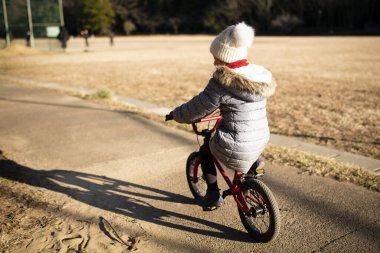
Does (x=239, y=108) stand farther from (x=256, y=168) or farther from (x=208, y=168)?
(x=208, y=168)

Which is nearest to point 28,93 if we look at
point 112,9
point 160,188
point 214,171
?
point 160,188

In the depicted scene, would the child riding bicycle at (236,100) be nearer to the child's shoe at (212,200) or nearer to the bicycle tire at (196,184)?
the child's shoe at (212,200)

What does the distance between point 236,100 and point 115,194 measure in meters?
1.92

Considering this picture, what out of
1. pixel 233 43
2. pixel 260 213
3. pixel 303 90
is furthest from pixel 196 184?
pixel 303 90

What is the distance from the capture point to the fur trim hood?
284cm

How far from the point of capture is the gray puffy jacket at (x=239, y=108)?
9.41 ft

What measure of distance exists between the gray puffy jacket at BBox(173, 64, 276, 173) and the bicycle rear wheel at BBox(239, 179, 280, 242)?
21 cm

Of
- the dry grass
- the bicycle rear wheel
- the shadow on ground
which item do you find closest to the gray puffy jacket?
the bicycle rear wheel

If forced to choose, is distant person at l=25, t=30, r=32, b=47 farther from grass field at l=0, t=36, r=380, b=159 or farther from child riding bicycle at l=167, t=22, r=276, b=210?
child riding bicycle at l=167, t=22, r=276, b=210

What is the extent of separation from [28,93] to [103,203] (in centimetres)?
775

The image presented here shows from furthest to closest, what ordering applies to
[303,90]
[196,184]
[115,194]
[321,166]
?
1. [303,90]
2. [321,166]
3. [115,194]
4. [196,184]

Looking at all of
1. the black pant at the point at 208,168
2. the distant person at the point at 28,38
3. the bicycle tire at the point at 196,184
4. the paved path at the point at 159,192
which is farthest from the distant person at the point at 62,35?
the black pant at the point at 208,168

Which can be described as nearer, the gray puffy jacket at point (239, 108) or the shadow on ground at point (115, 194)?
the gray puffy jacket at point (239, 108)

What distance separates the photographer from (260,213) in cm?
302
